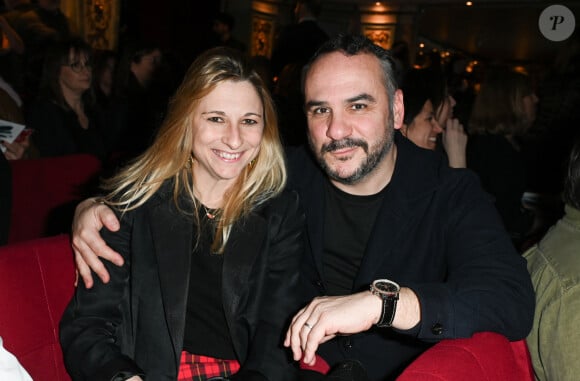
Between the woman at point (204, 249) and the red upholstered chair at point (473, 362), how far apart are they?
64 cm

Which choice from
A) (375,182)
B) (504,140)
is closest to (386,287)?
(375,182)

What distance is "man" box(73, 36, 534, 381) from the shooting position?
173 cm

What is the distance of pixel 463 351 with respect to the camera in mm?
1313

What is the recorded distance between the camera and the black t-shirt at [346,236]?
77.9 inches

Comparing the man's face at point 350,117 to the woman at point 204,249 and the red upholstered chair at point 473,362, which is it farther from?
the red upholstered chair at point 473,362

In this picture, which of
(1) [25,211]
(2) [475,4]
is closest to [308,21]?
(1) [25,211]

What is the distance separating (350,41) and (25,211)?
195cm

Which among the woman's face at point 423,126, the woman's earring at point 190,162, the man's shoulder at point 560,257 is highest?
the woman's face at point 423,126

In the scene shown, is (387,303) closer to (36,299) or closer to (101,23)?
(36,299)

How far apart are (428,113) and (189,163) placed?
1846 mm

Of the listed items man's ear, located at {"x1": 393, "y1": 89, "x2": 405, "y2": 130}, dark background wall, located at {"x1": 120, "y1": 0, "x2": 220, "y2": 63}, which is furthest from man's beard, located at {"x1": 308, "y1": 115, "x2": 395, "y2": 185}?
dark background wall, located at {"x1": 120, "y1": 0, "x2": 220, "y2": 63}

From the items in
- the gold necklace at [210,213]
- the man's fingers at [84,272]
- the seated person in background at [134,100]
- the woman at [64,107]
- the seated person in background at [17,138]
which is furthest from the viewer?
the seated person in background at [134,100]

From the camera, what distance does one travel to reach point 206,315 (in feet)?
6.12

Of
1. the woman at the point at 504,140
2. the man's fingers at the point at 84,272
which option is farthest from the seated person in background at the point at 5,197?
the woman at the point at 504,140
